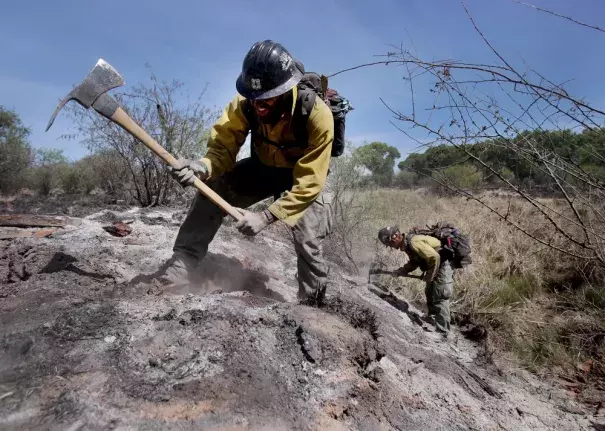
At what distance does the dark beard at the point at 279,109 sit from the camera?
9.79 feet

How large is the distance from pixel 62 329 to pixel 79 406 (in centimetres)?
61

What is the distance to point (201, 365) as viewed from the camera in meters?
2.08

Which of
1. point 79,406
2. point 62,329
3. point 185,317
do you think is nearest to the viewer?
point 79,406

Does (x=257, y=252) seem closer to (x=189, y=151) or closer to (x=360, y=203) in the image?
(x=189, y=151)

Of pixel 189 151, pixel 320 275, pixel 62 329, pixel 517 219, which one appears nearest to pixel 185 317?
pixel 62 329

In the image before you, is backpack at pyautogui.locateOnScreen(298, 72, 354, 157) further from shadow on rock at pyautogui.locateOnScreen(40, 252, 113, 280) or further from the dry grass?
shadow on rock at pyautogui.locateOnScreen(40, 252, 113, 280)

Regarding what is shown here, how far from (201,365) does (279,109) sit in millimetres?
1748

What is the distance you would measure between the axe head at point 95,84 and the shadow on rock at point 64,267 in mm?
1112

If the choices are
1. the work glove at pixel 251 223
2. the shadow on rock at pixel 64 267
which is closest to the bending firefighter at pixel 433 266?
the work glove at pixel 251 223

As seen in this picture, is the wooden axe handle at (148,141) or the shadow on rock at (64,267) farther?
the shadow on rock at (64,267)

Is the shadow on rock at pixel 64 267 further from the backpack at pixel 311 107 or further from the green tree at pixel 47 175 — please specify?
the green tree at pixel 47 175

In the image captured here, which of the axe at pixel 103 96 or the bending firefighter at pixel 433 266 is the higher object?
the axe at pixel 103 96

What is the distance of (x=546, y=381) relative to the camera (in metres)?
4.28

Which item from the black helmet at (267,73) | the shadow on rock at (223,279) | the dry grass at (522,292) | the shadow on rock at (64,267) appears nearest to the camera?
the black helmet at (267,73)
